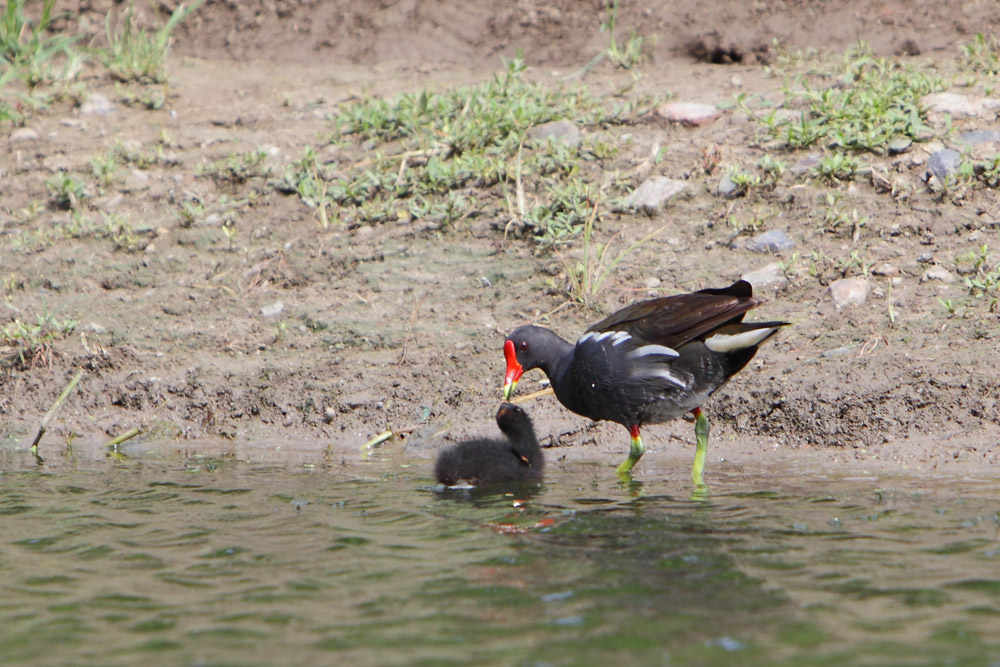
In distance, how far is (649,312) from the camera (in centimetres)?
488

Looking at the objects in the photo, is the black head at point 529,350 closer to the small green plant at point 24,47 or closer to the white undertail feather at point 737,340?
the white undertail feather at point 737,340

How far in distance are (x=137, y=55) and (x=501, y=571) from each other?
7288mm

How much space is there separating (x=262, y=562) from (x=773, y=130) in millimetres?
4799

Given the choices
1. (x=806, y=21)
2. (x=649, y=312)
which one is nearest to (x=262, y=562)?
(x=649, y=312)

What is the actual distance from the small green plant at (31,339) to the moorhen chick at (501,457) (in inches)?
108

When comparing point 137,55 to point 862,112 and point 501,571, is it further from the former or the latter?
point 501,571

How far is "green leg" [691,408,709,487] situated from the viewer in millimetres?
4774

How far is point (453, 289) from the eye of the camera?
6.54 m

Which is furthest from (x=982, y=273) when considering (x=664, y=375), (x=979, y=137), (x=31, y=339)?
(x=31, y=339)

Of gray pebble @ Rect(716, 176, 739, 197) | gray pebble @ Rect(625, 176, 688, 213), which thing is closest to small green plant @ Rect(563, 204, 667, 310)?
gray pebble @ Rect(625, 176, 688, 213)

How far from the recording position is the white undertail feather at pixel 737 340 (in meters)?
4.77

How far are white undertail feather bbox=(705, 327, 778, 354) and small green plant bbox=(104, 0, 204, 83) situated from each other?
6181 millimetres

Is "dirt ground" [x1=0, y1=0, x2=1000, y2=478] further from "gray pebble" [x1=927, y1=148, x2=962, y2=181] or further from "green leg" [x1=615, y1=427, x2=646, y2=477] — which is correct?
"green leg" [x1=615, y1=427, x2=646, y2=477]

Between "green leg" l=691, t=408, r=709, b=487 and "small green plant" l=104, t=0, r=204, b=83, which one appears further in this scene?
"small green plant" l=104, t=0, r=204, b=83
